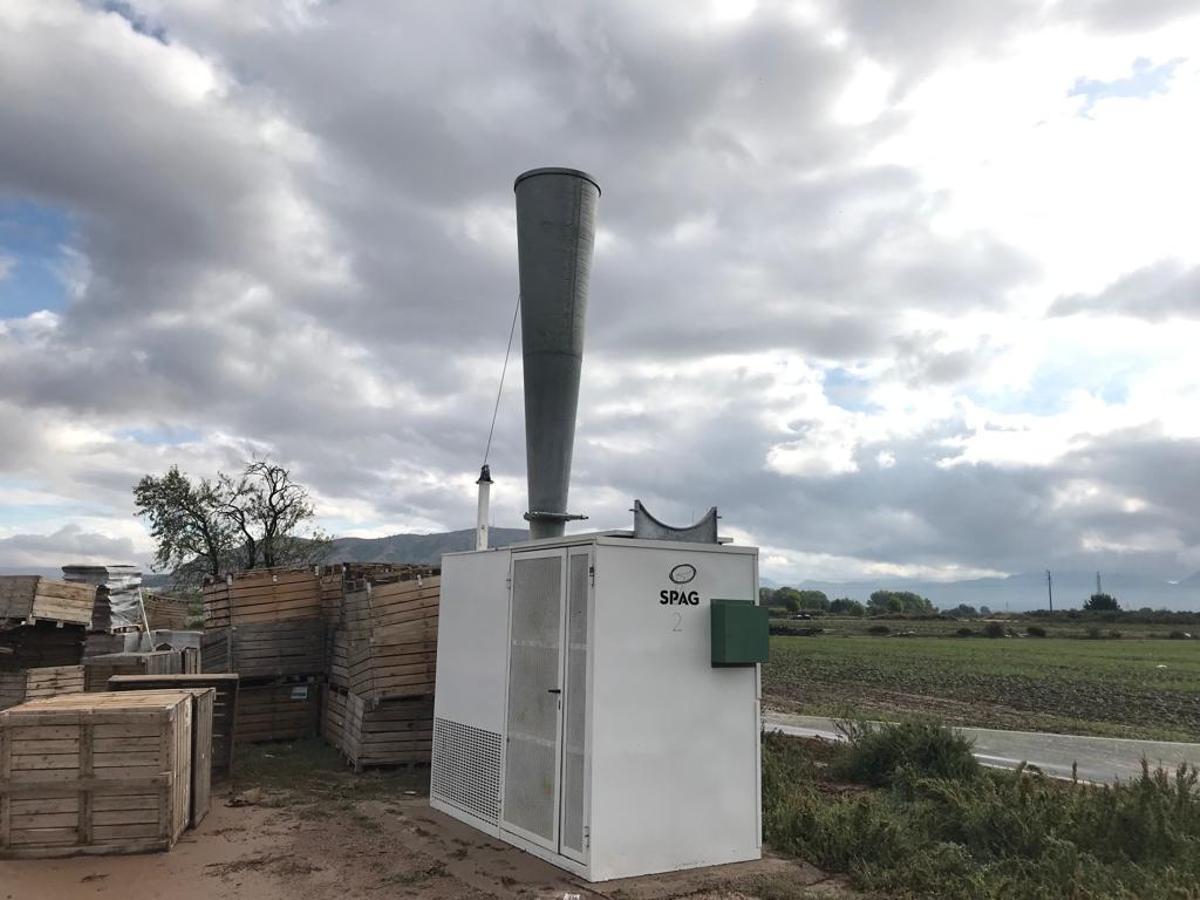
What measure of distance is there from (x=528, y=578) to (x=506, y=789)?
6.48 feet

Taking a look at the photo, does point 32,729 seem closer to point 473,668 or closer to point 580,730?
point 473,668

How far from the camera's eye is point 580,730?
23.4 feet

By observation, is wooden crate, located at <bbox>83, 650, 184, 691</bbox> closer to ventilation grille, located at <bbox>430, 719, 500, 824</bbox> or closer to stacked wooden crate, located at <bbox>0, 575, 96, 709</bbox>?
stacked wooden crate, located at <bbox>0, 575, 96, 709</bbox>

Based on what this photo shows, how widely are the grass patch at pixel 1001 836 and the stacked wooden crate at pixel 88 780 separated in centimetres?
559

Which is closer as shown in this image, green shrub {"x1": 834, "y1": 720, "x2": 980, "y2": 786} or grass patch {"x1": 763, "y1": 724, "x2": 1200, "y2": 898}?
grass patch {"x1": 763, "y1": 724, "x2": 1200, "y2": 898}

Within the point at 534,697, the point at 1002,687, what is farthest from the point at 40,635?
the point at 1002,687

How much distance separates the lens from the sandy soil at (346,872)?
6.66 meters

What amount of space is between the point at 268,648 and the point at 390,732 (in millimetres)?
3314

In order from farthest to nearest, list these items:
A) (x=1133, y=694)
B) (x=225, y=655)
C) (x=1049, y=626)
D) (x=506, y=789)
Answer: (x=1049, y=626)
(x=1133, y=694)
(x=225, y=655)
(x=506, y=789)

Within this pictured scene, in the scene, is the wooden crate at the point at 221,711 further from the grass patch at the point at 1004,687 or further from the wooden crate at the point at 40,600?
the grass patch at the point at 1004,687

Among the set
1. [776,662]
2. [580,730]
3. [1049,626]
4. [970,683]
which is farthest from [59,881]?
[1049,626]

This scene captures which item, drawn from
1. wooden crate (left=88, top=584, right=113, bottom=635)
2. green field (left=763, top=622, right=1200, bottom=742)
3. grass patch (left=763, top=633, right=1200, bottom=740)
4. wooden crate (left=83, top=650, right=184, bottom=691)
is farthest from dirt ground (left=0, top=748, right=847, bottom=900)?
grass patch (left=763, top=633, right=1200, bottom=740)

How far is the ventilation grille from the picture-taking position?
27.5 feet

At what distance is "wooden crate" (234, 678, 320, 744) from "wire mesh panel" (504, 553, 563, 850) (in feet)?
21.7
